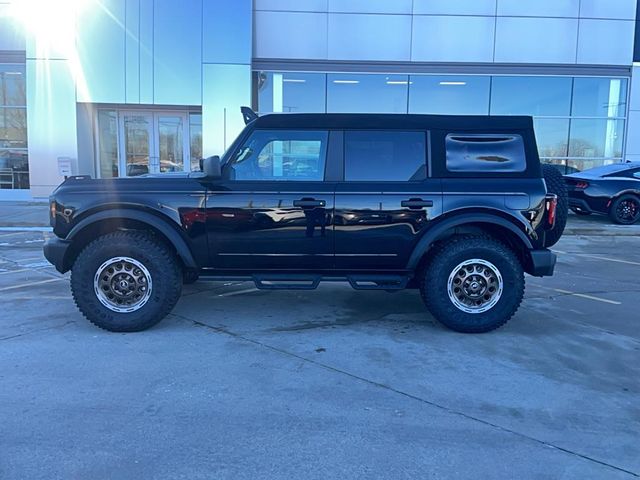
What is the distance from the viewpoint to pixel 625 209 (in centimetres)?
1249

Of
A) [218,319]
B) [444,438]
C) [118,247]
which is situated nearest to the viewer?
[444,438]

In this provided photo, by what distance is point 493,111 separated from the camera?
629 inches

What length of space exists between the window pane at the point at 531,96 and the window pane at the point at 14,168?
1460cm

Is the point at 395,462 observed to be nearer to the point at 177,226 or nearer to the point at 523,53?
the point at 177,226

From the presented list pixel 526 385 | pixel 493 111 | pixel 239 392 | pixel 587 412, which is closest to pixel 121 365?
pixel 239 392

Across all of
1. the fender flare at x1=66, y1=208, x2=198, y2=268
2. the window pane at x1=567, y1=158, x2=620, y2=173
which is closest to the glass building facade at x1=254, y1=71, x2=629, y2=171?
the window pane at x1=567, y1=158, x2=620, y2=173

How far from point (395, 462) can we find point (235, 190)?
110 inches

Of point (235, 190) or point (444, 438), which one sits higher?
point (235, 190)

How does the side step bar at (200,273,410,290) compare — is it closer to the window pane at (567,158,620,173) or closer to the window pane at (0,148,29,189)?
the window pane at (567,158,620,173)

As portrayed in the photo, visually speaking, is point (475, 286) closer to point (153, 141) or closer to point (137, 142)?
point (153, 141)

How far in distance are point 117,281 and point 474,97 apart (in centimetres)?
1380

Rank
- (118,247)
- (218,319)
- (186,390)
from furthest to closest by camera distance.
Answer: (218,319)
(118,247)
(186,390)

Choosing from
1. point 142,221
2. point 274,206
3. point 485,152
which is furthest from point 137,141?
point 485,152

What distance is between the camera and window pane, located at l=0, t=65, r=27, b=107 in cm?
1590
